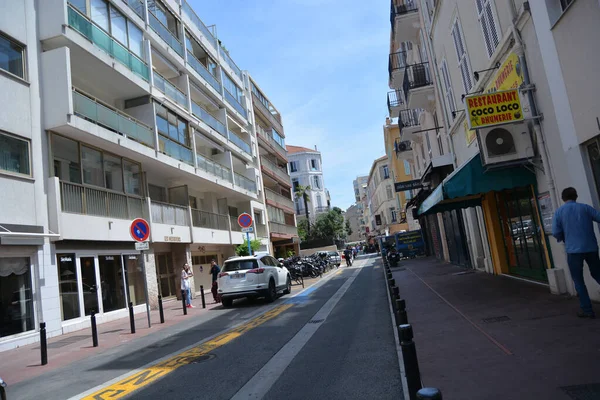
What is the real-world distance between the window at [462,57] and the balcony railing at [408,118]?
13.1 metres

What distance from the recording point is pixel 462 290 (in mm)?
11359

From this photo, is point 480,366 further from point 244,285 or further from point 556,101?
A: point 244,285

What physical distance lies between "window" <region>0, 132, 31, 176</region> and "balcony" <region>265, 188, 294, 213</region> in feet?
87.6

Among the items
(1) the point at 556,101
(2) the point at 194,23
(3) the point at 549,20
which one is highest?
(2) the point at 194,23

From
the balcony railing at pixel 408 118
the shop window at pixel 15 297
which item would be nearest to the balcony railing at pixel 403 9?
the balcony railing at pixel 408 118

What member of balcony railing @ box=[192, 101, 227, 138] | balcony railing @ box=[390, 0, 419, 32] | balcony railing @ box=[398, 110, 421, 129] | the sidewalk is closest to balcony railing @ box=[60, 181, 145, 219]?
balcony railing @ box=[192, 101, 227, 138]

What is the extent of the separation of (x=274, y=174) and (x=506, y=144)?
117ft

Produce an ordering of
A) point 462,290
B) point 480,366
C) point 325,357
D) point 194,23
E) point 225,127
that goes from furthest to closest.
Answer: point 225,127, point 194,23, point 462,290, point 325,357, point 480,366

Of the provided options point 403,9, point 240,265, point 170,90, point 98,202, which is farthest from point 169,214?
point 403,9

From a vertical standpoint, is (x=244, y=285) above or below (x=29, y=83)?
below

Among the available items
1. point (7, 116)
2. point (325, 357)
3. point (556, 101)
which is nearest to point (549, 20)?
point (556, 101)

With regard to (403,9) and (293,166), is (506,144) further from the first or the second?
(293,166)

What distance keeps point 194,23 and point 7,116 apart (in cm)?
1669

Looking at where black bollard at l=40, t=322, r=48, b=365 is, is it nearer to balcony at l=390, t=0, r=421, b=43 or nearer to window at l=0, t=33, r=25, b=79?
window at l=0, t=33, r=25, b=79
